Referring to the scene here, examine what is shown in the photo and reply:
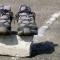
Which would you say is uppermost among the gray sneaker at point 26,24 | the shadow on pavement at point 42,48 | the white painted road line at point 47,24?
the gray sneaker at point 26,24

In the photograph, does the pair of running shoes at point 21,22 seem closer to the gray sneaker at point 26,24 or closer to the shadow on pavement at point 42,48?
the gray sneaker at point 26,24

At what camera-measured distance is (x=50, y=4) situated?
7832 mm

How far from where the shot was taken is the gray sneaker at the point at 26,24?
167 inches

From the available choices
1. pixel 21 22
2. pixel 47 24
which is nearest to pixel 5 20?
pixel 21 22

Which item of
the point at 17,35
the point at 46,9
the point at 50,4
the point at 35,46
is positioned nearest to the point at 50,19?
the point at 46,9

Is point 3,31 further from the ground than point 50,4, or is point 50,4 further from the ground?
point 3,31

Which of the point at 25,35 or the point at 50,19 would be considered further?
the point at 50,19

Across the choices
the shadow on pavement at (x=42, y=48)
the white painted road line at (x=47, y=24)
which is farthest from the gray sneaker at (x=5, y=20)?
the white painted road line at (x=47, y=24)

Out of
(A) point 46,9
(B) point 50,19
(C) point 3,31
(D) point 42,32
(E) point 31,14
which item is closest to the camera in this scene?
(C) point 3,31

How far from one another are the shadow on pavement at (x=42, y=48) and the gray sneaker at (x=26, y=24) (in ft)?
1.22

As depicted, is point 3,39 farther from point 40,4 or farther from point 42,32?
point 40,4

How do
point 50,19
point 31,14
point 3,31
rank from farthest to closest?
point 50,19 → point 31,14 → point 3,31

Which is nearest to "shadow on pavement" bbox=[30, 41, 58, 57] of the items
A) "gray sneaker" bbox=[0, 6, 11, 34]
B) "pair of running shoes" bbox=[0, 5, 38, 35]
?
"pair of running shoes" bbox=[0, 5, 38, 35]

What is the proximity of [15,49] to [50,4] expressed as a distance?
3656 millimetres
